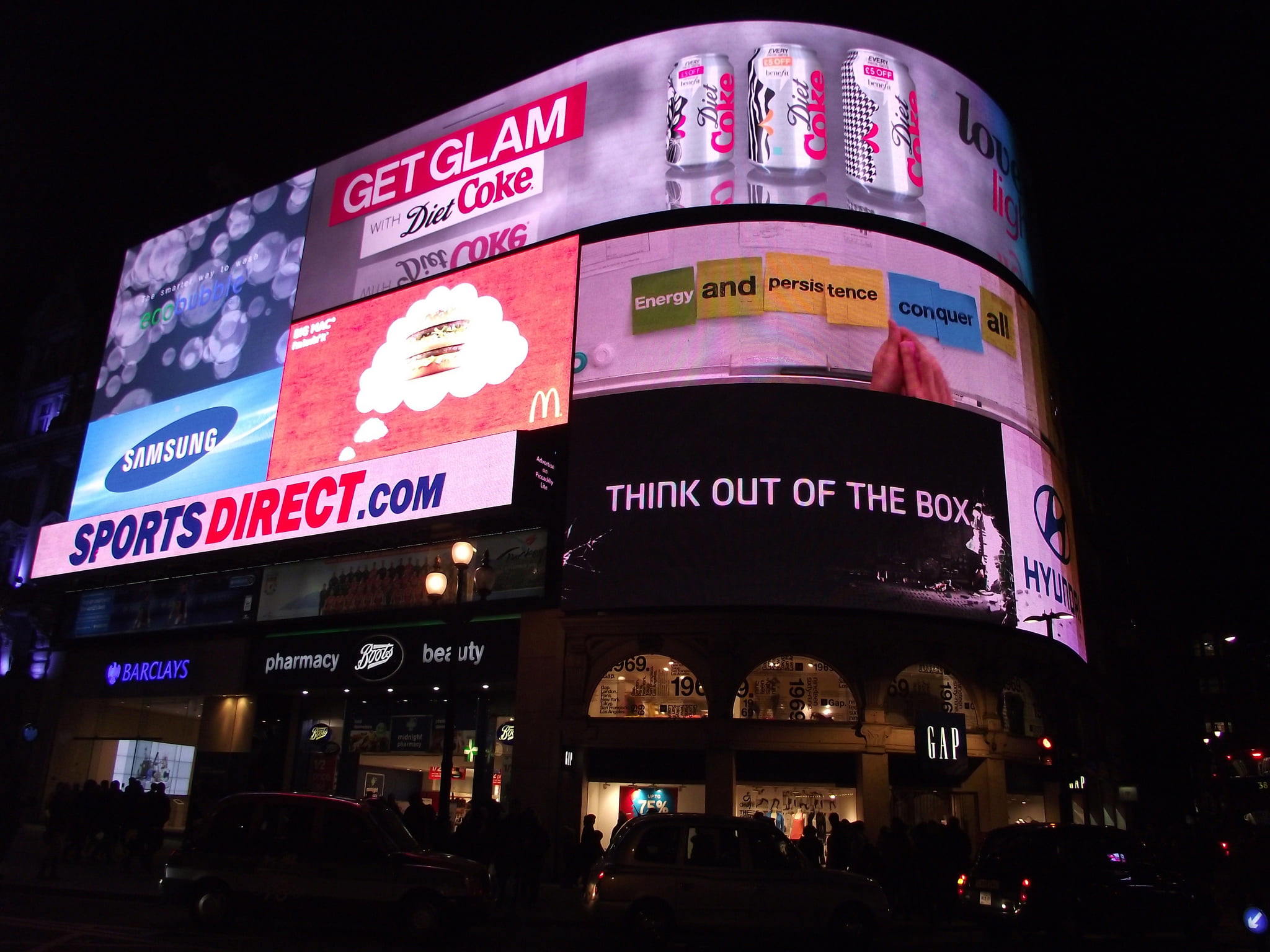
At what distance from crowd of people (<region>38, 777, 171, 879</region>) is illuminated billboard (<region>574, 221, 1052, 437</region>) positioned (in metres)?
13.7

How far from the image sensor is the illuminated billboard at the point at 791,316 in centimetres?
2417

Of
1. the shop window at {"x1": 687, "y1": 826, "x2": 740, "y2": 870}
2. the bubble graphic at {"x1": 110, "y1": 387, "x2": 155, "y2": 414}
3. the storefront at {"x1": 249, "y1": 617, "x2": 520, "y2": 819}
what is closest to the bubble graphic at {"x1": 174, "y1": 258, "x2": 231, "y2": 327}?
the bubble graphic at {"x1": 110, "y1": 387, "x2": 155, "y2": 414}

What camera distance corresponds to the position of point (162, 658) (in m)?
30.0

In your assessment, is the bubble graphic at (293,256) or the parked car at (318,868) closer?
the parked car at (318,868)

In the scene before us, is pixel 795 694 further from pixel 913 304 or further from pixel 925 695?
pixel 913 304

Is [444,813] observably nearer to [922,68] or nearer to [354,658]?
[354,658]

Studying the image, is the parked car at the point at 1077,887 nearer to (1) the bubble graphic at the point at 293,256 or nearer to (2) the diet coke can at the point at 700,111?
(2) the diet coke can at the point at 700,111

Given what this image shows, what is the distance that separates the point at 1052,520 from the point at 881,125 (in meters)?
12.1

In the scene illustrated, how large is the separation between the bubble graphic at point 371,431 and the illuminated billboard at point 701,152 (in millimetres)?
5038

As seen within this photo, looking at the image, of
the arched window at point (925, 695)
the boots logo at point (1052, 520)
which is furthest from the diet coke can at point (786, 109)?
the arched window at point (925, 695)

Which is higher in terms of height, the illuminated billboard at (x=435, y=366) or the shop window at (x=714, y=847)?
the illuminated billboard at (x=435, y=366)

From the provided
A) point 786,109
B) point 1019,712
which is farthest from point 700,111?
point 1019,712

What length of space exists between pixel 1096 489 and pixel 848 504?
85.2 feet

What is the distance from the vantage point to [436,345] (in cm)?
2777
